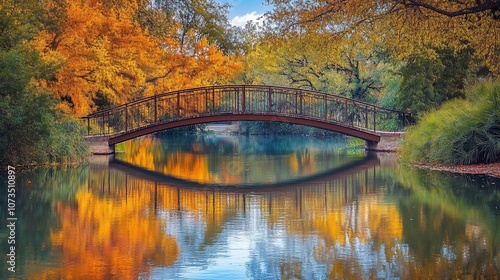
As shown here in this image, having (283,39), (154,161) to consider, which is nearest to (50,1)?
(154,161)

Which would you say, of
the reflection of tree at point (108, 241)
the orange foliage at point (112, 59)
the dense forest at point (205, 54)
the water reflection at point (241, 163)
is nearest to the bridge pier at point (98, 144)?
the water reflection at point (241, 163)

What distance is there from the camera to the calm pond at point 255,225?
10383 millimetres

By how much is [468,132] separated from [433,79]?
428 inches

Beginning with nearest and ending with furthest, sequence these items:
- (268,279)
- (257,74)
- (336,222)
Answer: (268,279), (336,222), (257,74)

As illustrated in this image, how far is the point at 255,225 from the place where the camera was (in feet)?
46.0

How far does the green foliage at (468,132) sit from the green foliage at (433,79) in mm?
7662

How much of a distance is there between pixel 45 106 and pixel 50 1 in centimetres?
818

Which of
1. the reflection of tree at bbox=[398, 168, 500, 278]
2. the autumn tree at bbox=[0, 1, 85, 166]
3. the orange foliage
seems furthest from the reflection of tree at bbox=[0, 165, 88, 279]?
the orange foliage

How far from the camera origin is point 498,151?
23109 mm

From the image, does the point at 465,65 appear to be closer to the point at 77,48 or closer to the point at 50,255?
the point at 77,48

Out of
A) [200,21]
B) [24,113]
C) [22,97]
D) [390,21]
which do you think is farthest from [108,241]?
[200,21]

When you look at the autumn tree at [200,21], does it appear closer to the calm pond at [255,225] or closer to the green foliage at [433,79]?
the green foliage at [433,79]

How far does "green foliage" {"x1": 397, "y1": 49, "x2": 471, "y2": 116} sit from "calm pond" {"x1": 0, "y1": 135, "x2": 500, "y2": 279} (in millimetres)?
9520

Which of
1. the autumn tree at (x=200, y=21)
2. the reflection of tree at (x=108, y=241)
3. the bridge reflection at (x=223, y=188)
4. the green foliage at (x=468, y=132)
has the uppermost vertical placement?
the autumn tree at (x=200, y=21)
